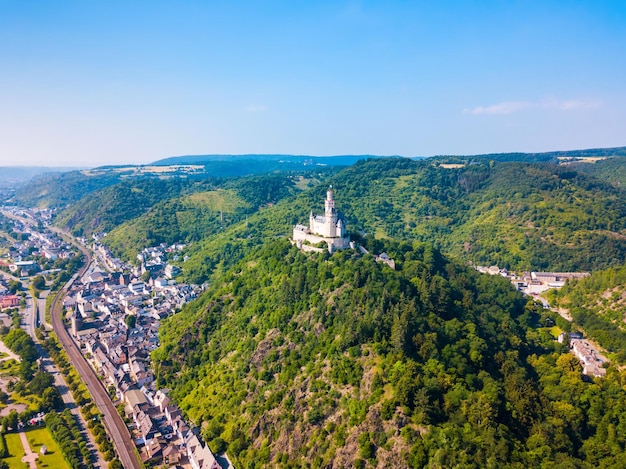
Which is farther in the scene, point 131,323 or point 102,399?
point 131,323

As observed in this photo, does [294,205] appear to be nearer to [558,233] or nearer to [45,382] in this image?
[558,233]

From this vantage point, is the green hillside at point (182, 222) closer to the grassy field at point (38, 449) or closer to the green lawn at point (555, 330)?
the grassy field at point (38, 449)

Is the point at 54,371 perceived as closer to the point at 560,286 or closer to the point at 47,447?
the point at 47,447

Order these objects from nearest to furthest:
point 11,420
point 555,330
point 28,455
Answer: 1. point 28,455
2. point 11,420
3. point 555,330

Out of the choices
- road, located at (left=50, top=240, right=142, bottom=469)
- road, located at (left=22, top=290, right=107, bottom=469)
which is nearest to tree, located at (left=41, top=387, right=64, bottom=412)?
road, located at (left=22, top=290, right=107, bottom=469)

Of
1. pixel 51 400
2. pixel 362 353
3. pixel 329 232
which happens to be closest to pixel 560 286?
pixel 329 232

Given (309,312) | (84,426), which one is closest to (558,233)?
(309,312)

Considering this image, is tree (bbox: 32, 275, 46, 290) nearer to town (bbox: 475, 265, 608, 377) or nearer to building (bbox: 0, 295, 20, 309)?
building (bbox: 0, 295, 20, 309)
